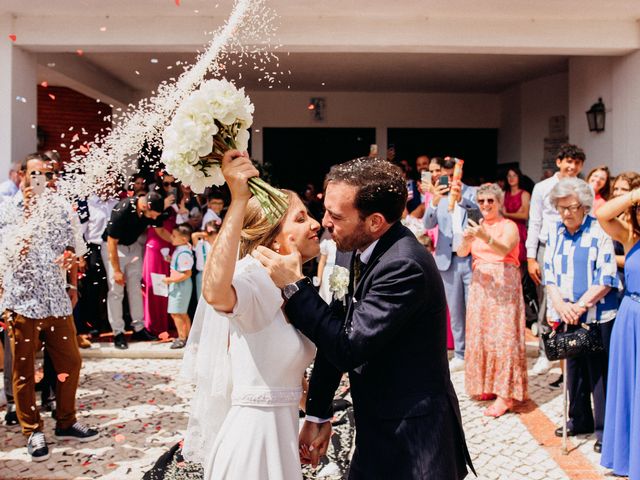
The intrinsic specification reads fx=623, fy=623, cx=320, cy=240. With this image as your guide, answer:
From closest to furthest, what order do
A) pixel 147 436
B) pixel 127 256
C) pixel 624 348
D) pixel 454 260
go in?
pixel 624 348 < pixel 147 436 < pixel 454 260 < pixel 127 256

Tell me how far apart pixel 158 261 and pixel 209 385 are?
5.71 metres

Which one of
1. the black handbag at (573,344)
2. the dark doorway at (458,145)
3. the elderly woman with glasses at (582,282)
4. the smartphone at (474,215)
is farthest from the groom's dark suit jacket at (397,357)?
the dark doorway at (458,145)

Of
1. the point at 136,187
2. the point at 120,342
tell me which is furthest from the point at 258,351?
the point at 136,187

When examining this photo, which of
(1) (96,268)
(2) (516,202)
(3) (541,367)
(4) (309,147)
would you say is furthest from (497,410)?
(4) (309,147)

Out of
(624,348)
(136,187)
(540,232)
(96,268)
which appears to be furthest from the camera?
(136,187)

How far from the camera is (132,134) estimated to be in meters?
3.37

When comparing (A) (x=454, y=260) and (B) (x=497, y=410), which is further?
(A) (x=454, y=260)

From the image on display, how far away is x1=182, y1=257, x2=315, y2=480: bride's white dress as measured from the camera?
2.36 metres

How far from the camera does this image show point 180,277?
796 cm

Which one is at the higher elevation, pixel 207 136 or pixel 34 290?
pixel 207 136

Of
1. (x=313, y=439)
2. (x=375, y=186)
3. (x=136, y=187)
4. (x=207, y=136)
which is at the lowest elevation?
(x=313, y=439)

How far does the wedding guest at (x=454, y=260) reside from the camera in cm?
683

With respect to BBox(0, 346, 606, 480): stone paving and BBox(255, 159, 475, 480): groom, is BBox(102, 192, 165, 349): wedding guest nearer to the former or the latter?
BBox(0, 346, 606, 480): stone paving

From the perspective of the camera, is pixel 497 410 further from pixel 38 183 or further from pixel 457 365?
pixel 38 183
